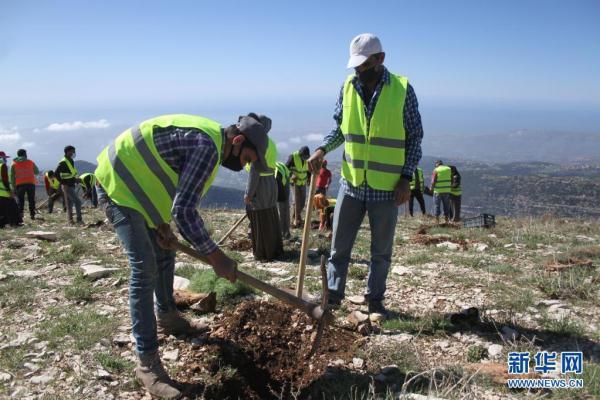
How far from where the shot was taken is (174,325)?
3.81 m

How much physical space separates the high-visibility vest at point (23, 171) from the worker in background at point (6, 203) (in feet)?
4.24

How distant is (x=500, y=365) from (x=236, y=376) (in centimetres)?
201

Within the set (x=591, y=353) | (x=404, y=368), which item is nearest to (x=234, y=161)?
(x=404, y=368)

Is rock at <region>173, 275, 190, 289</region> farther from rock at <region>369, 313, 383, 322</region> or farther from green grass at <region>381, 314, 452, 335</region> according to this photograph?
green grass at <region>381, 314, 452, 335</region>

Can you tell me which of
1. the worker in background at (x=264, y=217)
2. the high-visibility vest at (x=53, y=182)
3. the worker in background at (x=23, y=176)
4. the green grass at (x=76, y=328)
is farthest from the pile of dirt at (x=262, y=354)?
the high-visibility vest at (x=53, y=182)

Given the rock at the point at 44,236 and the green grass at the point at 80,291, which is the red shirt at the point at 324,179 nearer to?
the rock at the point at 44,236

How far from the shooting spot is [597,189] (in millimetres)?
48562

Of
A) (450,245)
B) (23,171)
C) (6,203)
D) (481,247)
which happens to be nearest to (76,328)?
(450,245)

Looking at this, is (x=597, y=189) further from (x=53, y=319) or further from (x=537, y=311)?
(x=53, y=319)

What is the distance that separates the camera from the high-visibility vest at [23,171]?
11781mm

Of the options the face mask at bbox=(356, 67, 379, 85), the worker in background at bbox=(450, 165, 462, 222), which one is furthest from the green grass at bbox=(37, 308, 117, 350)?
the worker in background at bbox=(450, 165, 462, 222)

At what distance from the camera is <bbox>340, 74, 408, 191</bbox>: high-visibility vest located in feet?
12.3

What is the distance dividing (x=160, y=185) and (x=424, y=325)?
2646 millimetres

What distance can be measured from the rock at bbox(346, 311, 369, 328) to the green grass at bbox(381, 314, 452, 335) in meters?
0.20
